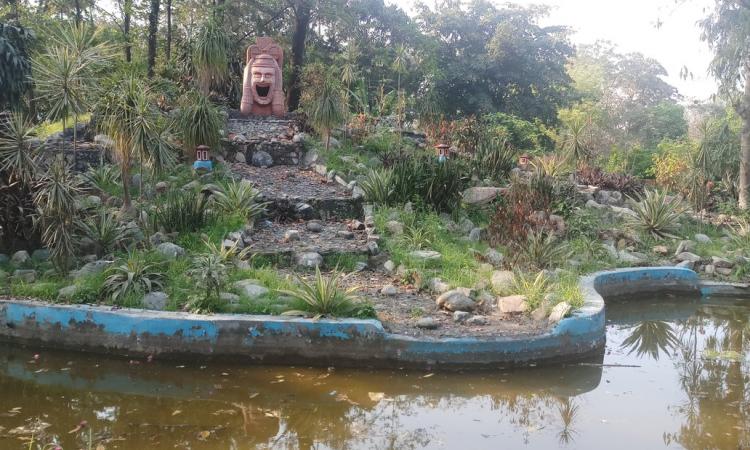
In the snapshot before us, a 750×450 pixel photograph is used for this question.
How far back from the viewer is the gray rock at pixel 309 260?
7.04 metres

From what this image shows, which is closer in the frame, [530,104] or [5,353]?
[5,353]

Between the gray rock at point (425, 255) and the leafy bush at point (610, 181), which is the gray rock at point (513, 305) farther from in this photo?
the leafy bush at point (610, 181)

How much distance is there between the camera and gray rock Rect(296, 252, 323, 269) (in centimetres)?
704

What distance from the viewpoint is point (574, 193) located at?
33.3ft

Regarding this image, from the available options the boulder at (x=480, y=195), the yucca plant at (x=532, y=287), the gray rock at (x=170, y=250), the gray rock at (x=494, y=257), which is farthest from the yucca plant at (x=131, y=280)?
the boulder at (x=480, y=195)

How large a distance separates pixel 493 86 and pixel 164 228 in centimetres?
1314

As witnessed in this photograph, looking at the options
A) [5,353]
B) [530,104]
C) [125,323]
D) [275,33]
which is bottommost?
[5,353]

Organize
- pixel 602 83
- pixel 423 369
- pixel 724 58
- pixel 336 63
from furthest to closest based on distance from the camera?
pixel 602 83 → pixel 336 63 → pixel 724 58 → pixel 423 369

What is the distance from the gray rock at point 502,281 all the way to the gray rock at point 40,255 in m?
4.78

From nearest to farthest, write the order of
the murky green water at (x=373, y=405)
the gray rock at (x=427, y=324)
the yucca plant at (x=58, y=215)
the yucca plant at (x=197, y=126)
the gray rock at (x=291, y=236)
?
1. the murky green water at (x=373, y=405)
2. the gray rock at (x=427, y=324)
3. the yucca plant at (x=58, y=215)
4. the gray rock at (x=291, y=236)
5. the yucca plant at (x=197, y=126)

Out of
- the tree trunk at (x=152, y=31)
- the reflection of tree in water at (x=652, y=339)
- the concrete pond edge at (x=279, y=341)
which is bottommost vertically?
the reflection of tree in water at (x=652, y=339)

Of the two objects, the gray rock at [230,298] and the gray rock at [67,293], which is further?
the gray rock at [67,293]

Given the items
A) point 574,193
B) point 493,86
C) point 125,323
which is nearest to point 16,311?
point 125,323

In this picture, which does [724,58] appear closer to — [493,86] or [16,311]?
[493,86]
